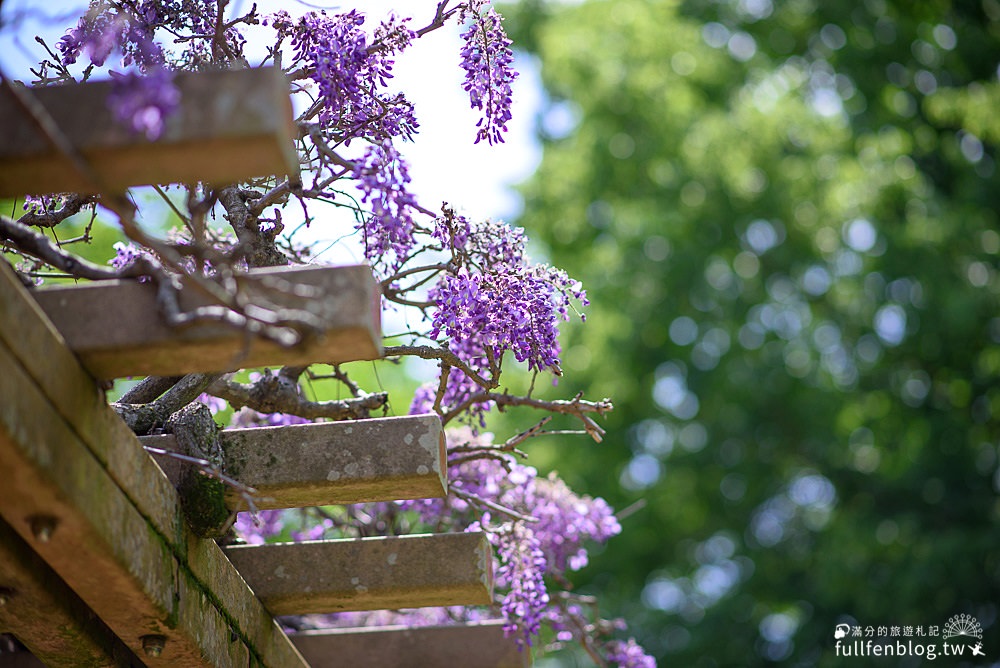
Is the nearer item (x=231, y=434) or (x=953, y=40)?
(x=231, y=434)

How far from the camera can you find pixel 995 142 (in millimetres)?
10852

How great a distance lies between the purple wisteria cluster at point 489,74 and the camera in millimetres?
3203

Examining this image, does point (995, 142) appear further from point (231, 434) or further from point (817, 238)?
point (231, 434)

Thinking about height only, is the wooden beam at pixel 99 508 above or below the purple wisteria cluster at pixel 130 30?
below

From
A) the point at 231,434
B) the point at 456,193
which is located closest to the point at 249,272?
the point at 231,434

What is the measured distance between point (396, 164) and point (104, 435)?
1.00m

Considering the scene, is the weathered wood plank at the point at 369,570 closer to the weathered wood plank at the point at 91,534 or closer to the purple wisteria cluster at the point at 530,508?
the weathered wood plank at the point at 91,534

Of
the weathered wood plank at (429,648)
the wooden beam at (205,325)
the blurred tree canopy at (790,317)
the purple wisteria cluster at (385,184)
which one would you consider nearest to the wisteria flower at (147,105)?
the wooden beam at (205,325)

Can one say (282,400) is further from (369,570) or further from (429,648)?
(429,648)

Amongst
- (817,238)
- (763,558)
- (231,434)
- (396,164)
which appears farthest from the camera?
(817,238)

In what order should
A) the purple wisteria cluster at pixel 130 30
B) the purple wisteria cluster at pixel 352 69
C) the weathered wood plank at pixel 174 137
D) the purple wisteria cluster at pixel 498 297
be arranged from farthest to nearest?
the purple wisteria cluster at pixel 498 297 → the purple wisteria cluster at pixel 130 30 → the purple wisteria cluster at pixel 352 69 → the weathered wood plank at pixel 174 137

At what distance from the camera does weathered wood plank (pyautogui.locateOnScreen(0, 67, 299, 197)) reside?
1.88 m

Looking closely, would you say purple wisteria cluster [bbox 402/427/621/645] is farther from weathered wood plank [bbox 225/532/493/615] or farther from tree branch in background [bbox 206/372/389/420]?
weathered wood plank [bbox 225/532/493/615]

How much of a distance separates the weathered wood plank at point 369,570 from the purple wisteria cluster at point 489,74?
4.11 ft
